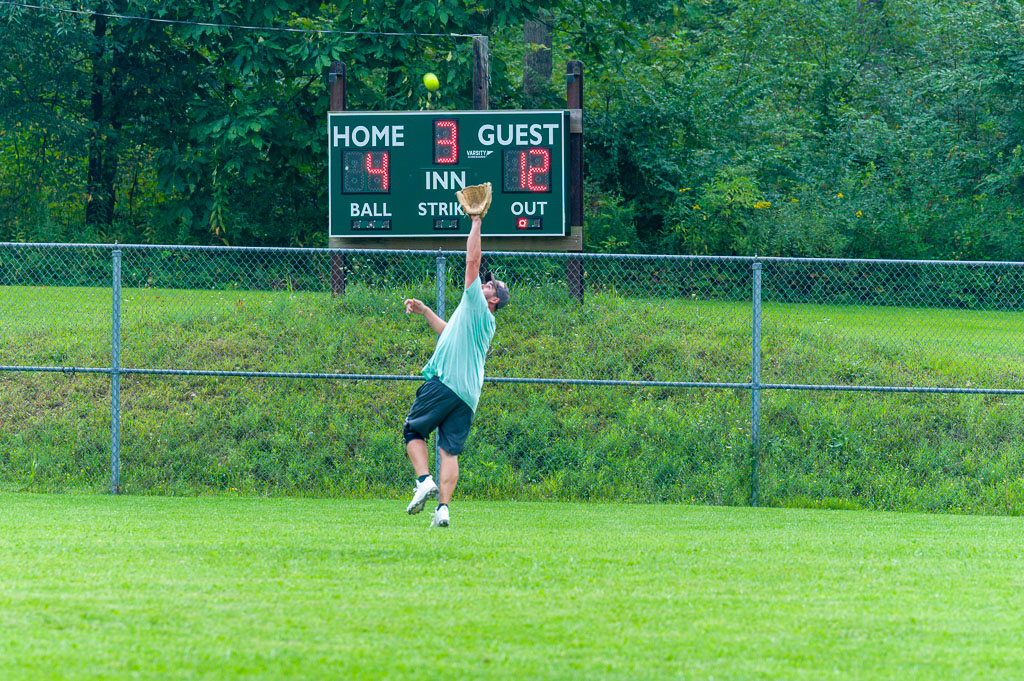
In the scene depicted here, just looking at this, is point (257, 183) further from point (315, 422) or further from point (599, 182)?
point (315, 422)

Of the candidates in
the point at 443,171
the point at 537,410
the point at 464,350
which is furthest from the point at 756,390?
A: the point at 443,171

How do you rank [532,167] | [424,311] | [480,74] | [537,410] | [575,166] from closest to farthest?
[424,311]
[537,410]
[532,167]
[575,166]
[480,74]

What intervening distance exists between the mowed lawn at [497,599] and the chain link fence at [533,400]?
181 centimetres

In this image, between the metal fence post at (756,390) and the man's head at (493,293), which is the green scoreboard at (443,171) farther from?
the man's head at (493,293)

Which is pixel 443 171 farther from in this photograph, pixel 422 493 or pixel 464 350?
pixel 422 493

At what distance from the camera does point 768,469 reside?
9781 mm

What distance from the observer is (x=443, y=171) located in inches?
473

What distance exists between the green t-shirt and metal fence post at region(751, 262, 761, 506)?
116 inches

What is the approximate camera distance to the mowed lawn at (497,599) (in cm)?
424

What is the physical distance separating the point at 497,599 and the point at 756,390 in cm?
482

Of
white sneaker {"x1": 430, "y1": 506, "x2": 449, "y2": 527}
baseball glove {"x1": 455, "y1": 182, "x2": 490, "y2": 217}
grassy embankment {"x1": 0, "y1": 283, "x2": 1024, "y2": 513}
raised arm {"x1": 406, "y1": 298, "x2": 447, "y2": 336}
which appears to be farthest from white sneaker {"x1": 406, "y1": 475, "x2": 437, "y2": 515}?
grassy embankment {"x1": 0, "y1": 283, "x2": 1024, "y2": 513}

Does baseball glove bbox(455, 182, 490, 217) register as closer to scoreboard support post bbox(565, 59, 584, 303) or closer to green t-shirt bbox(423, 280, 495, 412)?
green t-shirt bbox(423, 280, 495, 412)

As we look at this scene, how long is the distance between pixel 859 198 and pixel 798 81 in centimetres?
631

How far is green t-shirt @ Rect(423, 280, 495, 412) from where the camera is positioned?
282 inches
